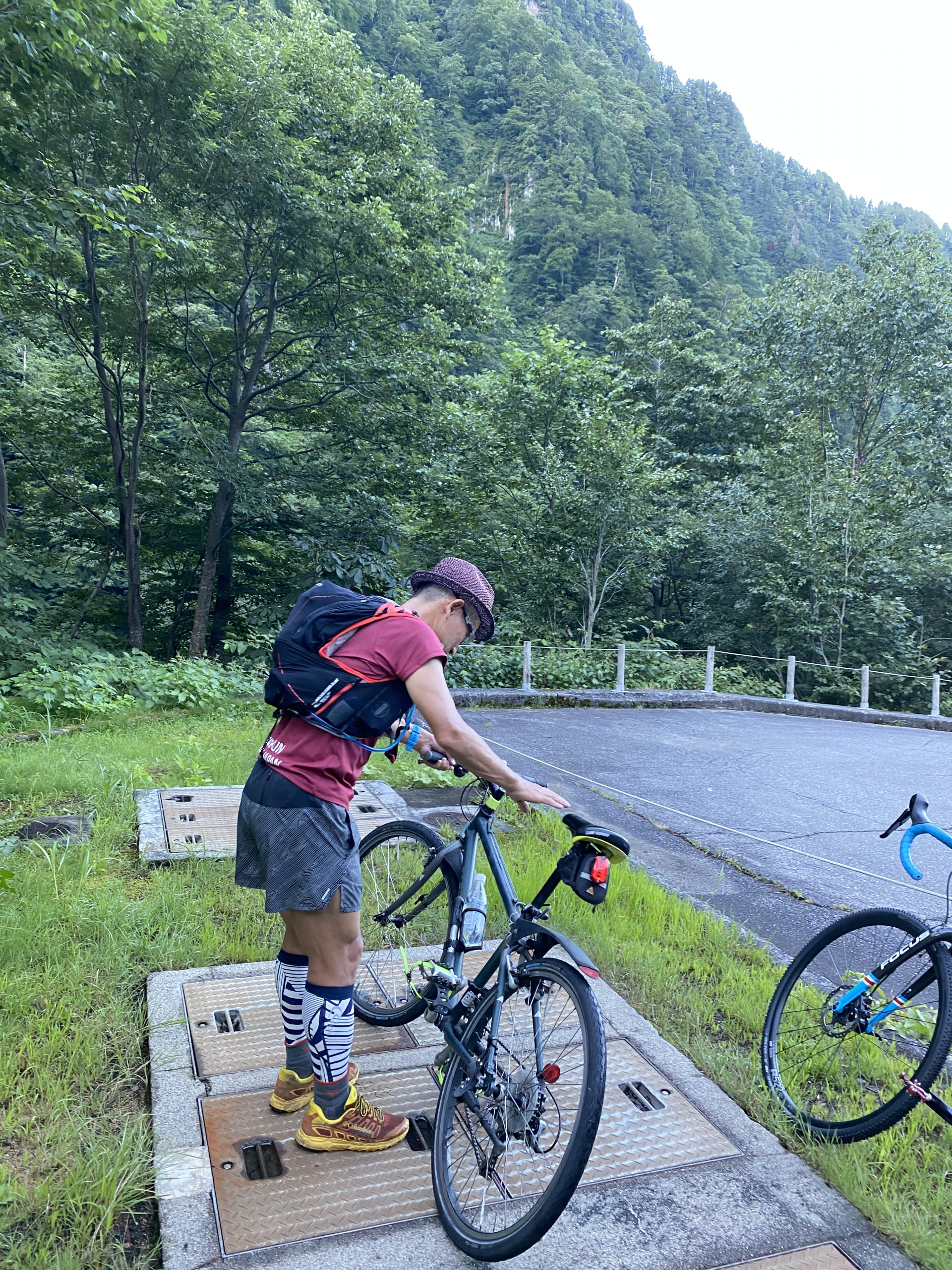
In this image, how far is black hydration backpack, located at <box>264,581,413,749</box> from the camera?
2354 mm

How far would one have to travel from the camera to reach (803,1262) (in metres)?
2.19

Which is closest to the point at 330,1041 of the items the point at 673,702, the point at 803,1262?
the point at 803,1262

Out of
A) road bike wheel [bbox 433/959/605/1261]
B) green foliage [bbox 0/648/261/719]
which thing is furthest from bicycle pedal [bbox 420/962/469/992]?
green foliage [bbox 0/648/261/719]

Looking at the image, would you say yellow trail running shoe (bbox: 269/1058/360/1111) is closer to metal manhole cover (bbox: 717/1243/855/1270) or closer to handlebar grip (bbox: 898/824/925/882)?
metal manhole cover (bbox: 717/1243/855/1270)

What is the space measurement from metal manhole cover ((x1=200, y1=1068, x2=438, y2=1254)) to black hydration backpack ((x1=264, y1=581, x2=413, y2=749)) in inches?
47.5

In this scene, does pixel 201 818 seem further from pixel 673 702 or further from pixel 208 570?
pixel 673 702

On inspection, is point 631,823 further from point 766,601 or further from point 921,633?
point 921,633

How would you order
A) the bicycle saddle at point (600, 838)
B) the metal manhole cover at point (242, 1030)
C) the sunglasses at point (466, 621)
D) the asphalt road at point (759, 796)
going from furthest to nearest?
the asphalt road at point (759, 796), the metal manhole cover at point (242, 1030), the sunglasses at point (466, 621), the bicycle saddle at point (600, 838)

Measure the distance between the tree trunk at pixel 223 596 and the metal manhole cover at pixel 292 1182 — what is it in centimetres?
1416

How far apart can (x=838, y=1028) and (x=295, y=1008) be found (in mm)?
1867

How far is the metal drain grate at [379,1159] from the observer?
221 centimetres

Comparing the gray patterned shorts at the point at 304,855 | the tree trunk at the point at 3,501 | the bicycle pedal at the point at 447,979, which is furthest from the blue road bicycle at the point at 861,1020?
the tree trunk at the point at 3,501

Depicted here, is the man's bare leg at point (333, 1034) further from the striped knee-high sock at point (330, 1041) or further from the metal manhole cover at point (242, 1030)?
the metal manhole cover at point (242, 1030)

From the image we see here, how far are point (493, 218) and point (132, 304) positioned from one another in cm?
5345
